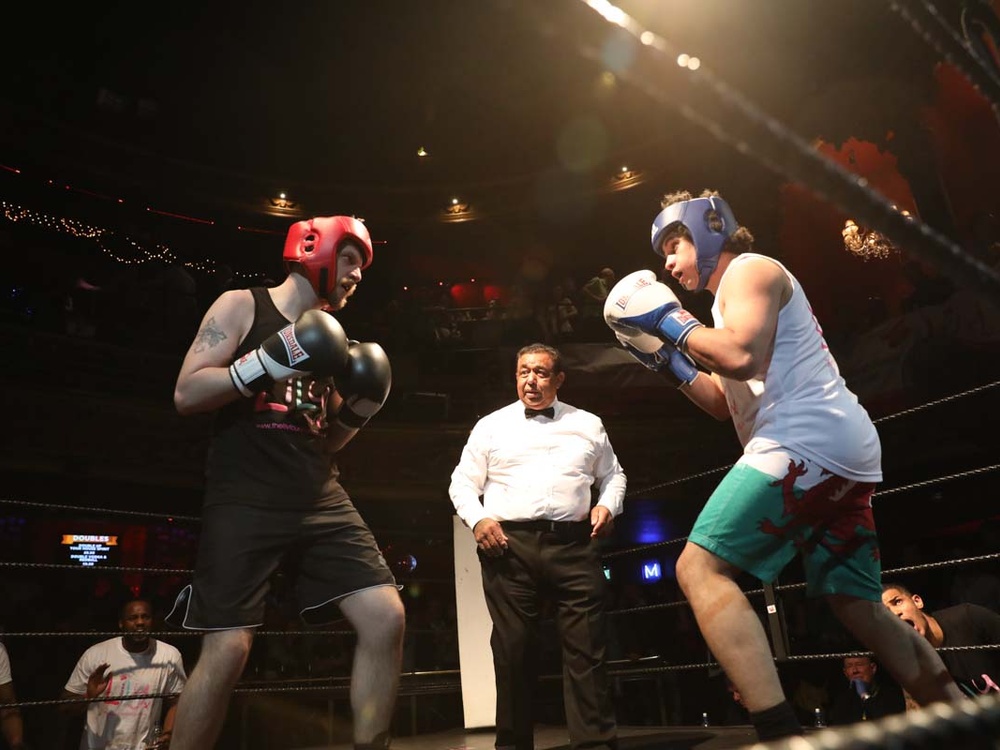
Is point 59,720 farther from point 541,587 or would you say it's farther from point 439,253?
point 439,253

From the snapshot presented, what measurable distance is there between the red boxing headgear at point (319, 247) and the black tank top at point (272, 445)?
0.48ft

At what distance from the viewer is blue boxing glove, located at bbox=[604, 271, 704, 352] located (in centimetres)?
186

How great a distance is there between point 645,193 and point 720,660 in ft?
37.8

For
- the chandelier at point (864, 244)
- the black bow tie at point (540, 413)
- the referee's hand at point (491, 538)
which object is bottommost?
the referee's hand at point (491, 538)

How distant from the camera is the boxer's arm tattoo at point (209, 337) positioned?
6.72ft

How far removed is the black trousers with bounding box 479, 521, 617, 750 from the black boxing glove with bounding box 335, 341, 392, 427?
94 cm

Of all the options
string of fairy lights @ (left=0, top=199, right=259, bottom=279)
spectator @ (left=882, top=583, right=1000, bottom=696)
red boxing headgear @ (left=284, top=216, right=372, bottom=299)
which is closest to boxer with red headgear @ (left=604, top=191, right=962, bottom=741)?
red boxing headgear @ (left=284, top=216, right=372, bottom=299)

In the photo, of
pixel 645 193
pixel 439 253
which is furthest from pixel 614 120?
pixel 439 253

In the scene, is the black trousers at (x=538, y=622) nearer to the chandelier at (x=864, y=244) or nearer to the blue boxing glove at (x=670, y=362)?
the blue boxing glove at (x=670, y=362)

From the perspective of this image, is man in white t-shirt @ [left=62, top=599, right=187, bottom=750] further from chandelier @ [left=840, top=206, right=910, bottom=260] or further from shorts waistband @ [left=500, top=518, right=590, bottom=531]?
chandelier @ [left=840, top=206, right=910, bottom=260]

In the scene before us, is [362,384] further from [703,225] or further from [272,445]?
[703,225]

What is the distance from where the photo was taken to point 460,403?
1027 centimetres

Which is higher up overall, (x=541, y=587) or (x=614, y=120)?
(x=614, y=120)

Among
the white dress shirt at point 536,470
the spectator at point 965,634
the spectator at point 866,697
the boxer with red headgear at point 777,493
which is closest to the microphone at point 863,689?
the spectator at point 866,697
